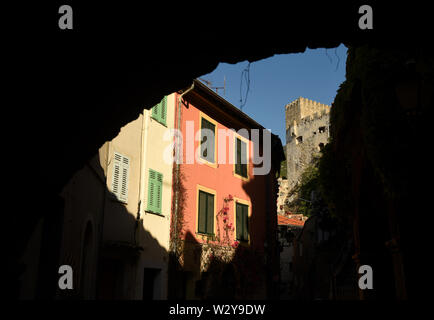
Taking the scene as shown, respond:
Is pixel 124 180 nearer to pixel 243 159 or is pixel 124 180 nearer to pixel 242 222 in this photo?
pixel 242 222

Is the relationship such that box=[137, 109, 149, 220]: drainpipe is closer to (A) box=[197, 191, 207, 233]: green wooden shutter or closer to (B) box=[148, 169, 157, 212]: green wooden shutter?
(B) box=[148, 169, 157, 212]: green wooden shutter

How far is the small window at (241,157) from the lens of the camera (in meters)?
17.9

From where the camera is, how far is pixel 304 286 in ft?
99.1

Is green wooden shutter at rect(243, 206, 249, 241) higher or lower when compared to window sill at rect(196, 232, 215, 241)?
higher

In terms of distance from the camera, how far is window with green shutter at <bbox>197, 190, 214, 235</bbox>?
49.4 ft

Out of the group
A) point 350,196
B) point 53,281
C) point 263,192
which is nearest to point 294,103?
point 263,192

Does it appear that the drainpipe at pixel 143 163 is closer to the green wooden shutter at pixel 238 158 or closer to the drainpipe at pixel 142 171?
the drainpipe at pixel 142 171

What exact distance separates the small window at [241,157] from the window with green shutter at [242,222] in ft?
4.76

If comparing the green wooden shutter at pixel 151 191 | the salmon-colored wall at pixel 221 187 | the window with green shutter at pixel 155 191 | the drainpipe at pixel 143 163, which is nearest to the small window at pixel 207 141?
the salmon-colored wall at pixel 221 187

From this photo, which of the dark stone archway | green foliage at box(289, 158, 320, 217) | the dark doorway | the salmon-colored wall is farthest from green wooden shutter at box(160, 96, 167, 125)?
green foliage at box(289, 158, 320, 217)

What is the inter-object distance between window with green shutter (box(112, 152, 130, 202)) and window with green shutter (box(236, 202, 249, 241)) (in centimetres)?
679

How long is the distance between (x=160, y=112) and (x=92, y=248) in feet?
18.3

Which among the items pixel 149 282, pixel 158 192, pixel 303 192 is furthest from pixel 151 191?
pixel 303 192

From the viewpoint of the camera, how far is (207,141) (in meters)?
16.0
